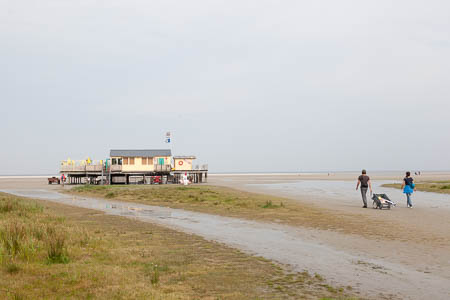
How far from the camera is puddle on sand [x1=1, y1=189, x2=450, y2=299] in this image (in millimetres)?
7469

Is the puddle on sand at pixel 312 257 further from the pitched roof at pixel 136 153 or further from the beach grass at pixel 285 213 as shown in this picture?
the pitched roof at pixel 136 153

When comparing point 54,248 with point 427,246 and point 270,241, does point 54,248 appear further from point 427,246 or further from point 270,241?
point 427,246

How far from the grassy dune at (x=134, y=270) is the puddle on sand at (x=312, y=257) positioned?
59 cm

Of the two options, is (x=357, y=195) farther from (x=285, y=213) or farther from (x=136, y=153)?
(x=136, y=153)

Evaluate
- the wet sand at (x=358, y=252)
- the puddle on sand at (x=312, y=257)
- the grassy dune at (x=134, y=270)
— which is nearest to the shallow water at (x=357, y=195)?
the wet sand at (x=358, y=252)

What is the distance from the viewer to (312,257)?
400 inches

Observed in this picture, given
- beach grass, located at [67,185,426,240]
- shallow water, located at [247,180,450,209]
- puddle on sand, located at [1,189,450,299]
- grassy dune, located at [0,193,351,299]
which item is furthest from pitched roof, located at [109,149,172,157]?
grassy dune, located at [0,193,351,299]

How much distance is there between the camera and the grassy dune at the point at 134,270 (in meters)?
6.93

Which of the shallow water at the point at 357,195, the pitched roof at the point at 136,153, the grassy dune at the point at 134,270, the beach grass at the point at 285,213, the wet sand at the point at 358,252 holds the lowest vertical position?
the shallow water at the point at 357,195

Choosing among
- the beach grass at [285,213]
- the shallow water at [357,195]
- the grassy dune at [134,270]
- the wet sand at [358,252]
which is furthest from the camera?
the shallow water at [357,195]

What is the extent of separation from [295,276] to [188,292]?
2.38m

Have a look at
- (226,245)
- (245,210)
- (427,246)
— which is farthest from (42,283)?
(245,210)

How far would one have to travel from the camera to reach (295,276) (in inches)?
326

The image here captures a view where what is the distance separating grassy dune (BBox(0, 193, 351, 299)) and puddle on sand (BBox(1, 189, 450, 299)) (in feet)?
1.94
